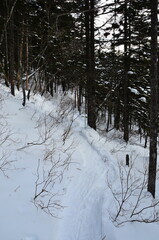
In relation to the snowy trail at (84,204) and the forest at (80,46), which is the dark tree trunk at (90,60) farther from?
the snowy trail at (84,204)

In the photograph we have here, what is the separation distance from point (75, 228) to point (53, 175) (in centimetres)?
126

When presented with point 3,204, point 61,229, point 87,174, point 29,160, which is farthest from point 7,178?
point 87,174

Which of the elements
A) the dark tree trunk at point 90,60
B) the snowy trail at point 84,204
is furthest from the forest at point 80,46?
the snowy trail at point 84,204

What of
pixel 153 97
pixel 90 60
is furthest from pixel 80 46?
pixel 153 97

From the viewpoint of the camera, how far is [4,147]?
505 cm

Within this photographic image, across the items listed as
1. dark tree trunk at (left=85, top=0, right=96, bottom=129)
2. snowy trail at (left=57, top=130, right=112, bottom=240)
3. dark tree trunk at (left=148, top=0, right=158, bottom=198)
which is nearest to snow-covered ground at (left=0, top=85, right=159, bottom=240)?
snowy trail at (left=57, top=130, right=112, bottom=240)

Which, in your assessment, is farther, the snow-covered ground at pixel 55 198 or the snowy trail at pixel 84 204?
the snowy trail at pixel 84 204

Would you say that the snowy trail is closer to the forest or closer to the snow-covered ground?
the snow-covered ground

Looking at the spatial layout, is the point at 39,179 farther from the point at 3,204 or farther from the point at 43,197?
the point at 3,204

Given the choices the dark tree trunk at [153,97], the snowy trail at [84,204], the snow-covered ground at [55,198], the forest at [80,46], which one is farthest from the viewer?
the forest at [80,46]

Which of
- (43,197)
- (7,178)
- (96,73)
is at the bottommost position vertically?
(43,197)

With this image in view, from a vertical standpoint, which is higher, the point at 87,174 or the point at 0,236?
the point at 0,236

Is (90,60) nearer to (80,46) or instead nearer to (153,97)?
(80,46)

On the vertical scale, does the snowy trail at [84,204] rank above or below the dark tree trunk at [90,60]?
below
